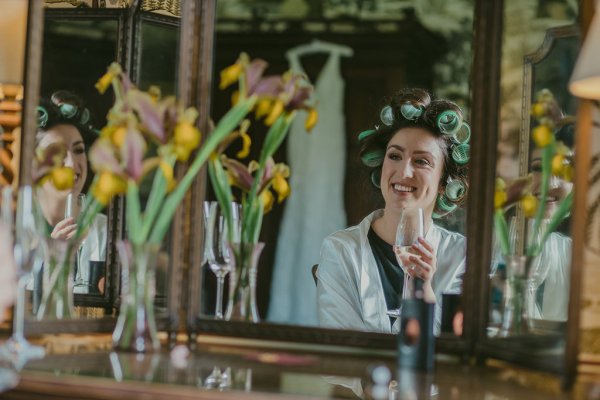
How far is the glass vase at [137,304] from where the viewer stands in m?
1.50

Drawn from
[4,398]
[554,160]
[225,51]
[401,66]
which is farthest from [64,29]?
[554,160]

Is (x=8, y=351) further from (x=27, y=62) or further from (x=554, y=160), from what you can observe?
(x=554, y=160)

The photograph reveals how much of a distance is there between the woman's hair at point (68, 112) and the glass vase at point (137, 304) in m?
0.45

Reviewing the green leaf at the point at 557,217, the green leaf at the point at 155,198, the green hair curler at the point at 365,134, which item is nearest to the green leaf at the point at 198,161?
the green leaf at the point at 155,198

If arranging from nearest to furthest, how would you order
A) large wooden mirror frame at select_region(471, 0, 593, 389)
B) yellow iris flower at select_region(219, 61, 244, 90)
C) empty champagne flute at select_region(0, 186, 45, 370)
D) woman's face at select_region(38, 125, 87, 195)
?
1. large wooden mirror frame at select_region(471, 0, 593, 389)
2. empty champagne flute at select_region(0, 186, 45, 370)
3. yellow iris flower at select_region(219, 61, 244, 90)
4. woman's face at select_region(38, 125, 87, 195)

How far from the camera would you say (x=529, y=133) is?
1.51 meters

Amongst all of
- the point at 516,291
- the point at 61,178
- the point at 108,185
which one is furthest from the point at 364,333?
the point at 61,178

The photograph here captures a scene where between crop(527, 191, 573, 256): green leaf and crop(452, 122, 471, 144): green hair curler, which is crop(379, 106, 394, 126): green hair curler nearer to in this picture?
crop(452, 122, 471, 144): green hair curler

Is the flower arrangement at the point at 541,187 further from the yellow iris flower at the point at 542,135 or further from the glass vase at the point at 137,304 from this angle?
the glass vase at the point at 137,304

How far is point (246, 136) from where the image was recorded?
5.49ft

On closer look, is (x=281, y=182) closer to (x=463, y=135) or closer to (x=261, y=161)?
(x=261, y=161)

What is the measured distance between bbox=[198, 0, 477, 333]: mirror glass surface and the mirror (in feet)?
0.47

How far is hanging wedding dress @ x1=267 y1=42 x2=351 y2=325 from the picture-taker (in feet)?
5.46

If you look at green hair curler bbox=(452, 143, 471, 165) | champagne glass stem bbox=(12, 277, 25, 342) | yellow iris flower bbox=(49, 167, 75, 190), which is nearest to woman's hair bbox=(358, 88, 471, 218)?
green hair curler bbox=(452, 143, 471, 165)
